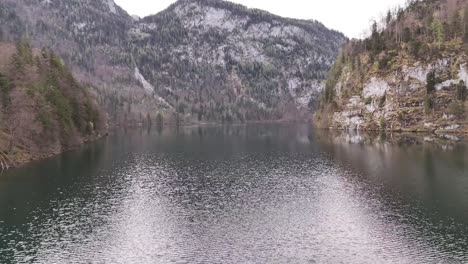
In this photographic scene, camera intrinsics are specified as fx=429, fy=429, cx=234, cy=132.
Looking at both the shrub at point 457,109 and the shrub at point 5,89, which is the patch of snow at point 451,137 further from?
the shrub at point 5,89

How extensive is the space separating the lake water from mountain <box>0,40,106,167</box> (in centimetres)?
926

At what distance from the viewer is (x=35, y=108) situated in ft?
395

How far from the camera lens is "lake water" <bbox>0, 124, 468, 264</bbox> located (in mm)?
48562

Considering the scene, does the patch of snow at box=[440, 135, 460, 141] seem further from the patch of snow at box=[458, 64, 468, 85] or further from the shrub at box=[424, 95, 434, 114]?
the patch of snow at box=[458, 64, 468, 85]

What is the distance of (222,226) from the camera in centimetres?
5803

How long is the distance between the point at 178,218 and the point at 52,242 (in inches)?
684

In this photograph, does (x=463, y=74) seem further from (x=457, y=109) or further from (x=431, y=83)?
(x=457, y=109)

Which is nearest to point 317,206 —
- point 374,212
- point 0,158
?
point 374,212

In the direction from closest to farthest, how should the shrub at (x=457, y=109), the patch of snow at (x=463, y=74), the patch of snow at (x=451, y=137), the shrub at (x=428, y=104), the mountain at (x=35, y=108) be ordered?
the mountain at (x=35, y=108)
the patch of snow at (x=451, y=137)
the shrub at (x=457, y=109)
the patch of snow at (x=463, y=74)
the shrub at (x=428, y=104)

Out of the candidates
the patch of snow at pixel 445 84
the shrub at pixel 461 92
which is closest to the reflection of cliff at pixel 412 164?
the shrub at pixel 461 92

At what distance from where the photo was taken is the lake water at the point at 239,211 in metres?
48.6

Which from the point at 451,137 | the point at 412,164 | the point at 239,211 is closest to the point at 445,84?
the point at 451,137

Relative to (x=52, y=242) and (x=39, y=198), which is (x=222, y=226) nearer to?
(x=52, y=242)

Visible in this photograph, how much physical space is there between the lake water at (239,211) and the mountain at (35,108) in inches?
365
